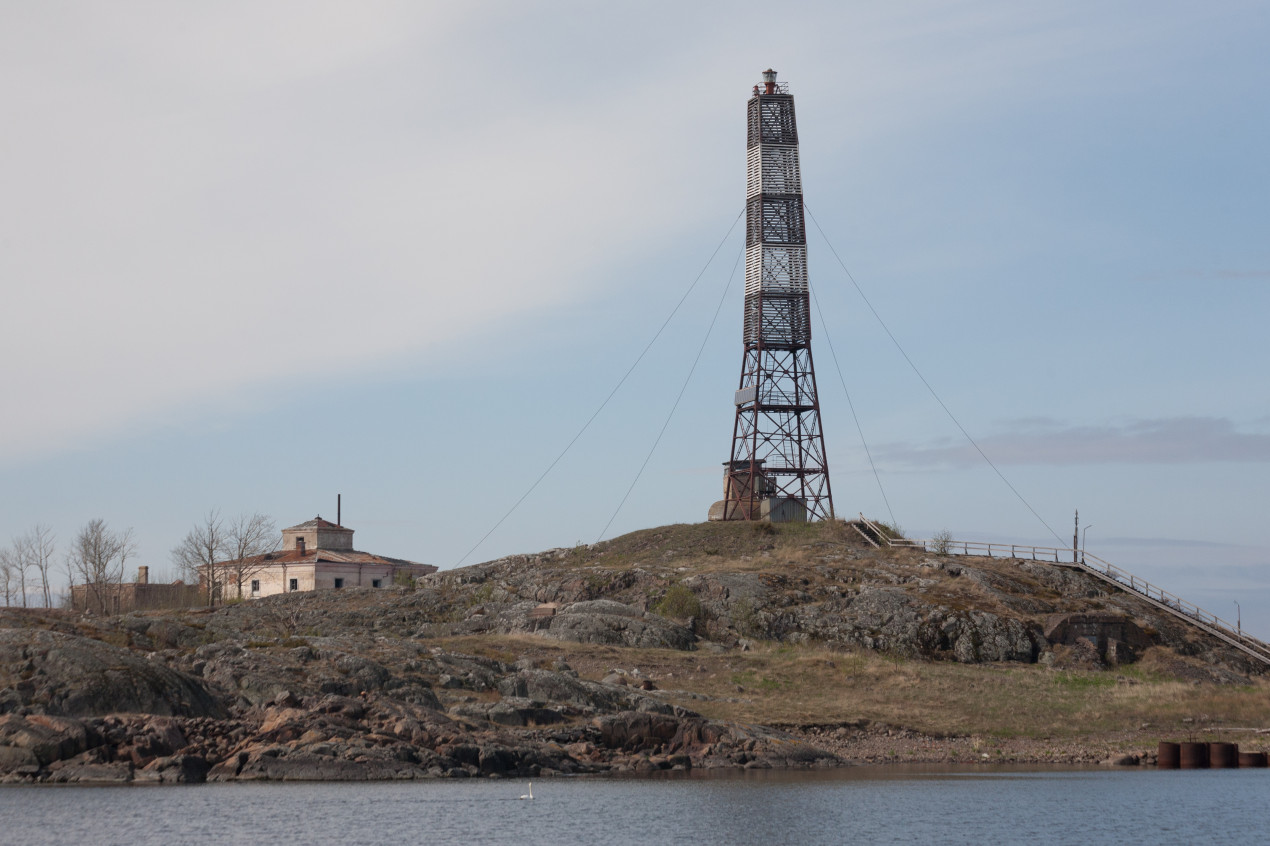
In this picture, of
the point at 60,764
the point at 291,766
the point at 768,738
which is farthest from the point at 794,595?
the point at 60,764

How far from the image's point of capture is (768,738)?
49.2 metres

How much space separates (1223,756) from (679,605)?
29000 mm

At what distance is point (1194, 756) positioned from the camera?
5106cm

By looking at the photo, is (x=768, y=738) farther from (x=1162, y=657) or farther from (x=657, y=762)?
(x=1162, y=657)

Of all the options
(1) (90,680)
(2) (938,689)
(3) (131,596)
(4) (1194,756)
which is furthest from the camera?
(3) (131,596)

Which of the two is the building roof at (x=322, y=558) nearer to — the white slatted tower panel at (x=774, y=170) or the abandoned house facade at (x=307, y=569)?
the abandoned house facade at (x=307, y=569)

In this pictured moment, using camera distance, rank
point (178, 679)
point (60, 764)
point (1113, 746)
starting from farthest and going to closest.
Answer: point (1113, 746)
point (178, 679)
point (60, 764)

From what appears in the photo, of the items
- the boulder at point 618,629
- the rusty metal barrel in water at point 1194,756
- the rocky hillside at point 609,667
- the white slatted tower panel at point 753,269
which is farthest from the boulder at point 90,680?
the white slatted tower panel at point 753,269

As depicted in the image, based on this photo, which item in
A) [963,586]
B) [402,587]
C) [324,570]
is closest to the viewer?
[963,586]

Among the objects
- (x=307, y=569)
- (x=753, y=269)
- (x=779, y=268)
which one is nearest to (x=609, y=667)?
(x=753, y=269)

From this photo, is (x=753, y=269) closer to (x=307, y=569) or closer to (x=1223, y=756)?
(x=307, y=569)

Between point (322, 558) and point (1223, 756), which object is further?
point (322, 558)

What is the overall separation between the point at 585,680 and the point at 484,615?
18.6 metres

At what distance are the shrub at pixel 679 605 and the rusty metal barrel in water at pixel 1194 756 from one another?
27.0 meters
